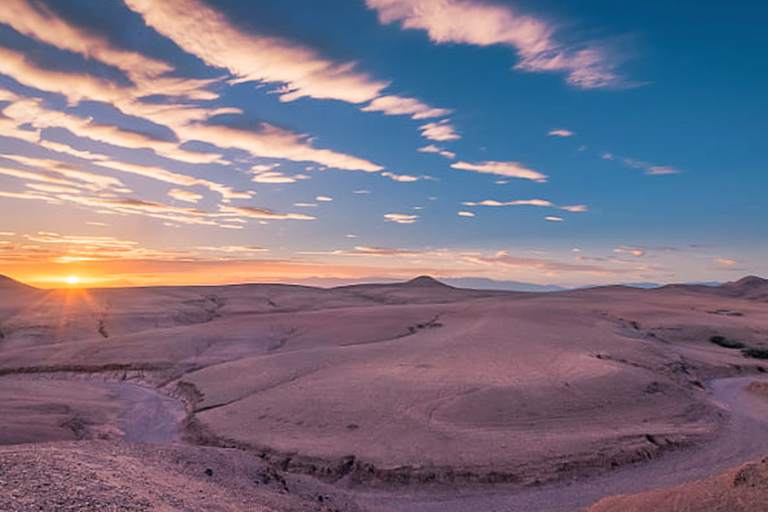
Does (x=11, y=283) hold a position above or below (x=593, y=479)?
above

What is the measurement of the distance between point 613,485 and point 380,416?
261 inches

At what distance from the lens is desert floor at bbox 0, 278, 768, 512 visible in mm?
9828

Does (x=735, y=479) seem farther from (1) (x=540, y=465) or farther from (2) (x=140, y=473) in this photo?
(2) (x=140, y=473)

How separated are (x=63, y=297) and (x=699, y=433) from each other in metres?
55.2

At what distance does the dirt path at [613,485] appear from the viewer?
35.7 ft

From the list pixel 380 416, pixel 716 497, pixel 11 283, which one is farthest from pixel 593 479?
pixel 11 283

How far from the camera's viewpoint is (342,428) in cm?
1461

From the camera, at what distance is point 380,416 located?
15.2 meters

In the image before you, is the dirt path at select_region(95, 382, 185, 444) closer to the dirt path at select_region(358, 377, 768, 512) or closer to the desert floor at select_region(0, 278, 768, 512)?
the desert floor at select_region(0, 278, 768, 512)

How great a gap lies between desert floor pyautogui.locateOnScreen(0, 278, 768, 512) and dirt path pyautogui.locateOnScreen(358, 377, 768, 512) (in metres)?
0.05

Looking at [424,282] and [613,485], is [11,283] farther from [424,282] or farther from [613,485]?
[613,485]

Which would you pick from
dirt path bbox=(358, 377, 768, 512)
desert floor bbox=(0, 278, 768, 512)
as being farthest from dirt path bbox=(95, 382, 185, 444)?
dirt path bbox=(358, 377, 768, 512)

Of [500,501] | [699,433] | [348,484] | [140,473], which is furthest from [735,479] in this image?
[140,473]

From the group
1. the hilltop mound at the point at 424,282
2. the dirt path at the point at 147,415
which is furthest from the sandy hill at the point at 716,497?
the hilltop mound at the point at 424,282
